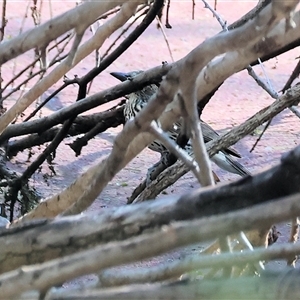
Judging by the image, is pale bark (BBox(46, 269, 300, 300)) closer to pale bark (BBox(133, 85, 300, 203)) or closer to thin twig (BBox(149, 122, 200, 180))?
thin twig (BBox(149, 122, 200, 180))

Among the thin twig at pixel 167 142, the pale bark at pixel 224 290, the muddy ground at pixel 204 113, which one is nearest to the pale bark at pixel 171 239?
the pale bark at pixel 224 290

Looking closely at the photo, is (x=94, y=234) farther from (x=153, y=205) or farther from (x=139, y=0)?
(x=139, y=0)

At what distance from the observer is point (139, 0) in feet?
2.63

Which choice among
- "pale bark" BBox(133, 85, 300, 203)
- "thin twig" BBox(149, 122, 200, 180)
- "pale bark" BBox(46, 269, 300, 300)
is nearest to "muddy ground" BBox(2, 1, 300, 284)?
"pale bark" BBox(133, 85, 300, 203)

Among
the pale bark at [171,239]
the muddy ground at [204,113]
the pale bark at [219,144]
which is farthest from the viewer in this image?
the muddy ground at [204,113]

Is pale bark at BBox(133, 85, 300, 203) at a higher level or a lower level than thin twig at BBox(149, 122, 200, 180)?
higher

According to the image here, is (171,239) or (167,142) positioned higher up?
(167,142)

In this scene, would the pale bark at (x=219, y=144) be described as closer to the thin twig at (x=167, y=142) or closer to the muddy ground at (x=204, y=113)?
the muddy ground at (x=204, y=113)

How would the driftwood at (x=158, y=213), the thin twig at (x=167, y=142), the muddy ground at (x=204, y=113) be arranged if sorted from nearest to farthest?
the driftwood at (x=158, y=213) < the thin twig at (x=167, y=142) < the muddy ground at (x=204, y=113)

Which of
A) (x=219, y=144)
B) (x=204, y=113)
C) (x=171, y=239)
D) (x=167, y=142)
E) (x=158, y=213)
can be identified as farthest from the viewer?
(x=204, y=113)

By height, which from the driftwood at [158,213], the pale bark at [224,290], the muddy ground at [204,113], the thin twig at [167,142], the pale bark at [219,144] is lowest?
the pale bark at [224,290]

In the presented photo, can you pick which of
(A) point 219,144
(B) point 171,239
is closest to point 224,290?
(B) point 171,239

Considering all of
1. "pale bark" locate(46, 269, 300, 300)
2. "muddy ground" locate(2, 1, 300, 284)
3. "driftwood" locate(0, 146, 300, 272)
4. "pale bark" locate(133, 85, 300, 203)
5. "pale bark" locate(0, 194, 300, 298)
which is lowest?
"pale bark" locate(46, 269, 300, 300)

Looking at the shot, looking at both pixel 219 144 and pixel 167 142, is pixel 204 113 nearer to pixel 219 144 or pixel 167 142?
pixel 219 144
